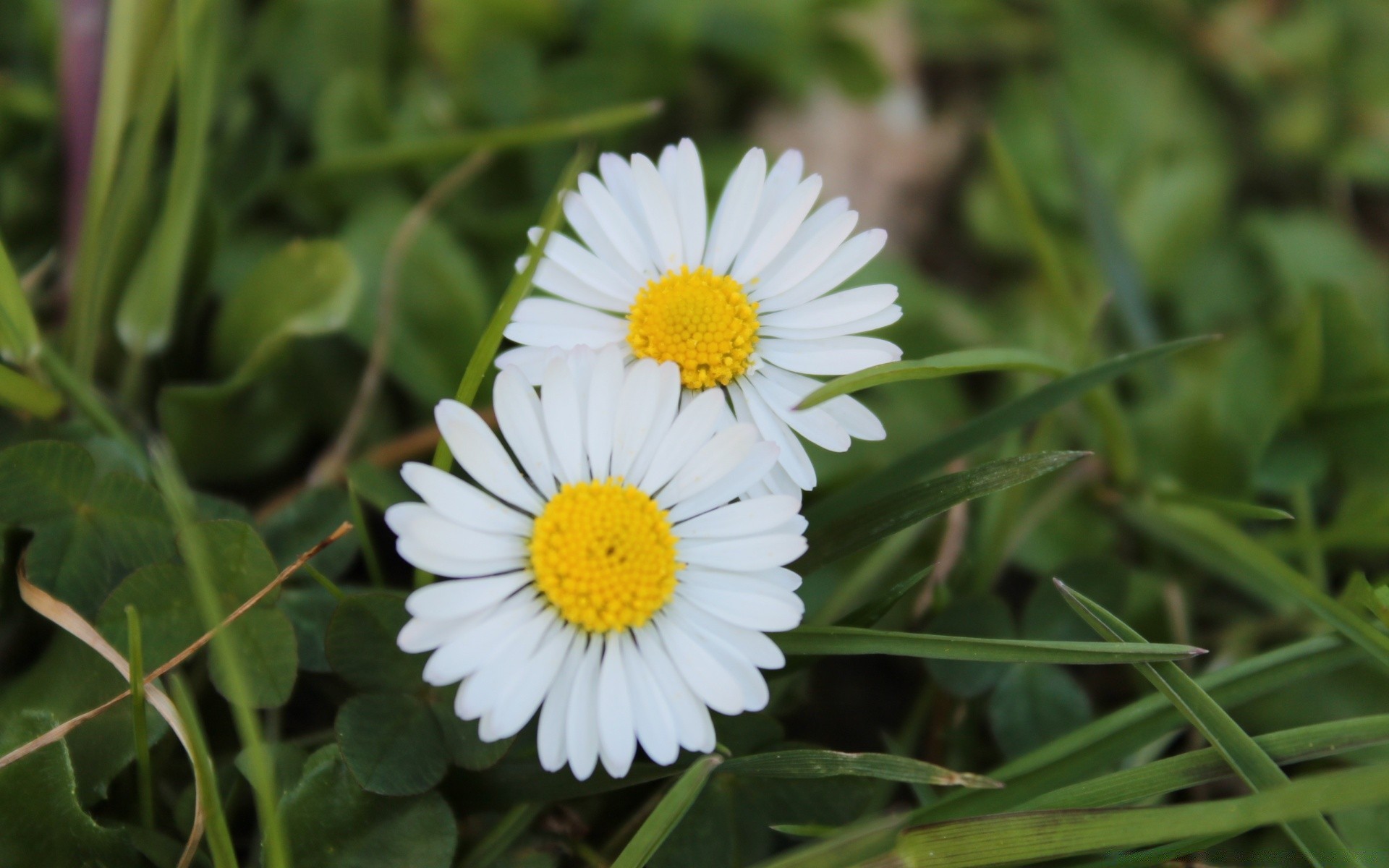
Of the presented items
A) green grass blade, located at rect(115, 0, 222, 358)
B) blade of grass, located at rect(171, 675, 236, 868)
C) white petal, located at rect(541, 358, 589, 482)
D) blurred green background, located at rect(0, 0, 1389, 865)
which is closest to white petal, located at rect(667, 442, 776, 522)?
white petal, located at rect(541, 358, 589, 482)

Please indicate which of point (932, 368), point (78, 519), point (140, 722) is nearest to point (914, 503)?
→ point (932, 368)

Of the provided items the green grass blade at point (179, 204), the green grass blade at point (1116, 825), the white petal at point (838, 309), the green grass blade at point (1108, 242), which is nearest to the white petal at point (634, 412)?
the white petal at point (838, 309)

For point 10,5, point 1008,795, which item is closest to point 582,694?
point 1008,795

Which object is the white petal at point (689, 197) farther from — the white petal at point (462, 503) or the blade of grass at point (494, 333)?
the white petal at point (462, 503)

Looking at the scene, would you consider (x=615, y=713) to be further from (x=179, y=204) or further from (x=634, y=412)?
(x=179, y=204)

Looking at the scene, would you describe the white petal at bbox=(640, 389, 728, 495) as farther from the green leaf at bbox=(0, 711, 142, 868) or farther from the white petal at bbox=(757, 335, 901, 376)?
the green leaf at bbox=(0, 711, 142, 868)

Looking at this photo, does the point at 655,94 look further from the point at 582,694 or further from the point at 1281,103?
the point at 1281,103
